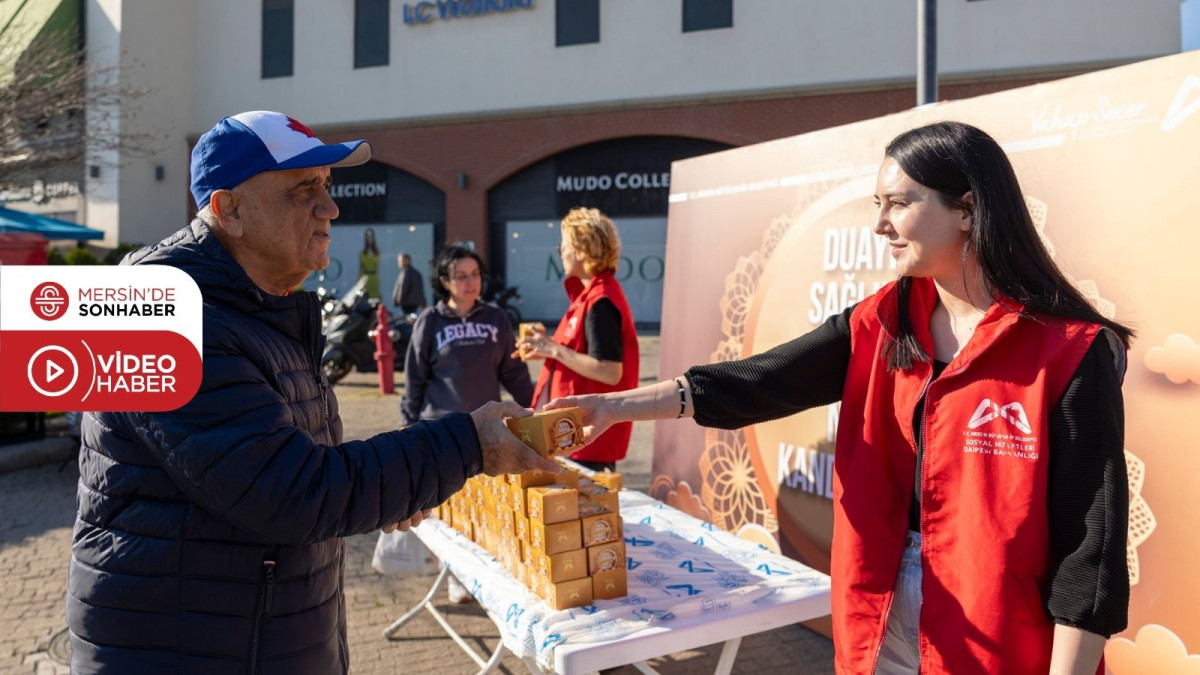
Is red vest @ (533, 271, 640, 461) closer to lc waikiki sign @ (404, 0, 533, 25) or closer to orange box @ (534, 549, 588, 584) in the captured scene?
orange box @ (534, 549, 588, 584)

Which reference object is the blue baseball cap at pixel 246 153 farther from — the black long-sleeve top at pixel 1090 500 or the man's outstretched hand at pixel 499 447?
the black long-sleeve top at pixel 1090 500

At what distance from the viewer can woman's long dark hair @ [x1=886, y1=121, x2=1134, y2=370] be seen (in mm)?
1729

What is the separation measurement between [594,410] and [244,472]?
105 cm

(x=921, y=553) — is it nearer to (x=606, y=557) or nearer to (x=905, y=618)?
(x=905, y=618)

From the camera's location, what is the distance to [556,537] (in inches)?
104

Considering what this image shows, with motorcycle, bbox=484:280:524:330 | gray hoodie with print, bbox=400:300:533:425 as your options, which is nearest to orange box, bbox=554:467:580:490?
gray hoodie with print, bbox=400:300:533:425

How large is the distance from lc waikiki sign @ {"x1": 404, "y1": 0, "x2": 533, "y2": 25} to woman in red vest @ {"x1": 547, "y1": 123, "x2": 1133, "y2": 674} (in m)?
19.3

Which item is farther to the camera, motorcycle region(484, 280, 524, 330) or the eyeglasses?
motorcycle region(484, 280, 524, 330)

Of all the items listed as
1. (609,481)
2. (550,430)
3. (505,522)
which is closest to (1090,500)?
(550,430)

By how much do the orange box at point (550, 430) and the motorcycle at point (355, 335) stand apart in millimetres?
10310

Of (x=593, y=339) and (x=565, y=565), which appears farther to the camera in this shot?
(x=593, y=339)

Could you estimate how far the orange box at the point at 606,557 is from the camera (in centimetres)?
268

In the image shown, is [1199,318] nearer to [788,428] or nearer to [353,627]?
[788,428]
